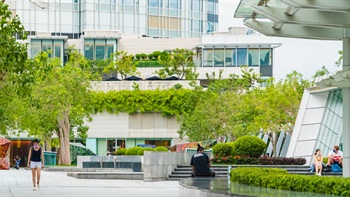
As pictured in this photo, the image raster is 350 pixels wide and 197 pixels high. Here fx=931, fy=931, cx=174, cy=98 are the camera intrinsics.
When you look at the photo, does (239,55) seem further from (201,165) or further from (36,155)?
(36,155)

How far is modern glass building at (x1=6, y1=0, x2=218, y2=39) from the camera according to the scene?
114m

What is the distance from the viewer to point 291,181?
20688 mm

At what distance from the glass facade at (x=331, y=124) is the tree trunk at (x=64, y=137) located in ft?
83.8

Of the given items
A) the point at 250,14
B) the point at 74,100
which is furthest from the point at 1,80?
the point at 74,100

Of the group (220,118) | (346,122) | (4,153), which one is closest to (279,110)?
(220,118)

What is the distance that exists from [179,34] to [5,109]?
219 feet

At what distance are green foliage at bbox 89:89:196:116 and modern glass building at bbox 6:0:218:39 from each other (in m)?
30.8

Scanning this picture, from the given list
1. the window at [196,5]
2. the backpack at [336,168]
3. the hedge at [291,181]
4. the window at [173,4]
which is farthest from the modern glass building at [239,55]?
the hedge at [291,181]

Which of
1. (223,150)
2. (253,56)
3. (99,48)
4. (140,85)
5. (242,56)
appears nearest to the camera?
(223,150)

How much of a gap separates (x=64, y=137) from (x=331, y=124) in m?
27.9

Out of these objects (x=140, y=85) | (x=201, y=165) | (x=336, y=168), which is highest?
(x=140, y=85)

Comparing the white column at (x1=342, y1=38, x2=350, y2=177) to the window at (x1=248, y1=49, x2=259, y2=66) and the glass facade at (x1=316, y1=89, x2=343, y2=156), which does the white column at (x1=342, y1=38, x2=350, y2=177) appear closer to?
the glass facade at (x1=316, y1=89, x2=343, y2=156)

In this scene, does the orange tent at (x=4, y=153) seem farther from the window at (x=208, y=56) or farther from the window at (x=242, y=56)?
the window at (x=242, y=56)

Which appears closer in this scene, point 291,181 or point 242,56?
point 291,181
